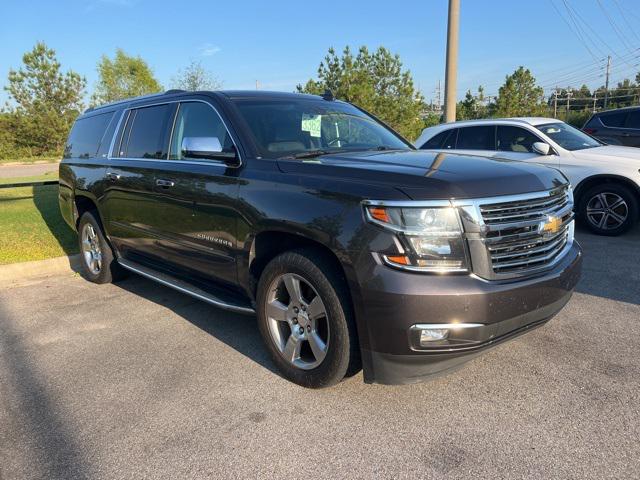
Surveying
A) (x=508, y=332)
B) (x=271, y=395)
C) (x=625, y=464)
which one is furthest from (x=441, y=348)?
(x=271, y=395)

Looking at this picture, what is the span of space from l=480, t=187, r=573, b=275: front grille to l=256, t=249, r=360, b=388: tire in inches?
33.6

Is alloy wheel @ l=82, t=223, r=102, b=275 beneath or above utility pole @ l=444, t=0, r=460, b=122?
beneath

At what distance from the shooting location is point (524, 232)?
2764 mm

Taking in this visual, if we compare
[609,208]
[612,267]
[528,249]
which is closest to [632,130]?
[609,208]

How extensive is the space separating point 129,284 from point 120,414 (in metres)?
2.94

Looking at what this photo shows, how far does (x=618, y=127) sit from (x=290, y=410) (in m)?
11.1

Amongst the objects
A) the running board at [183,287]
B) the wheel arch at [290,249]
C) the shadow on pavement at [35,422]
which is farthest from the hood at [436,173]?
the shadow on pavement at [35,422]

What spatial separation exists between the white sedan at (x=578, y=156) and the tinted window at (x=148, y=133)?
4.11 meters

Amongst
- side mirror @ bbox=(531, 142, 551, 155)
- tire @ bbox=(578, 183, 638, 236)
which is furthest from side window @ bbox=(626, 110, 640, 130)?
side mirror @ bbox=(531, 142, 551, 155)

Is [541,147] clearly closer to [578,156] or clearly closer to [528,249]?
[578,156]

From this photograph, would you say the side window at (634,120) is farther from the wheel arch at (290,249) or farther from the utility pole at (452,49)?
the wheel arch at (290,249)

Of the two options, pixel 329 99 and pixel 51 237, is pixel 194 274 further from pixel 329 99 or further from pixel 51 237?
pixel 51 237

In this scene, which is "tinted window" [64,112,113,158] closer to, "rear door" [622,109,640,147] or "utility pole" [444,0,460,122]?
"utility pole" [444,0,460,122]

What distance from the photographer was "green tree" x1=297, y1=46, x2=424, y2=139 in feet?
56.0
